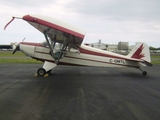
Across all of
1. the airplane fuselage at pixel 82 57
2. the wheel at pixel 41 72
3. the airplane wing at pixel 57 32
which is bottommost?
the wheel at pixel 41 72

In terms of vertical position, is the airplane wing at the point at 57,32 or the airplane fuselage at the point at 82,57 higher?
the airplane wing at the point at 57,32

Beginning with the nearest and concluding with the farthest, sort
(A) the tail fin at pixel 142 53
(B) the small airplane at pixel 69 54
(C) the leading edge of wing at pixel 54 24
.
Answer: (C) the leading edge of wing at pixel 54 24 → (B) the small airplane at pixel 69 54 → (A) the tail fin at pixel 142 53

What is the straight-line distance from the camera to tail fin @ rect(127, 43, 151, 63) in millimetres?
11672

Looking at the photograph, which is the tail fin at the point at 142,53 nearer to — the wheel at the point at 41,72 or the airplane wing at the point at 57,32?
the airplane wing at the point at 57,32

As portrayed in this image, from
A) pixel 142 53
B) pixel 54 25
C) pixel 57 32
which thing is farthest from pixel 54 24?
pixel 142 53

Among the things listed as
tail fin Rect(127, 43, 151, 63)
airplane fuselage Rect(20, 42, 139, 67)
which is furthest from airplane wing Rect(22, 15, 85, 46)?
tail fin Rect(127, 43, 151, 63)

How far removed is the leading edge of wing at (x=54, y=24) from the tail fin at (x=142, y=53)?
5043mm

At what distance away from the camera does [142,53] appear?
463 inches

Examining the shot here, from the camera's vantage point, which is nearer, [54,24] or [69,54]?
[54,24]

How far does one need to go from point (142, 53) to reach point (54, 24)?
694 centimetres

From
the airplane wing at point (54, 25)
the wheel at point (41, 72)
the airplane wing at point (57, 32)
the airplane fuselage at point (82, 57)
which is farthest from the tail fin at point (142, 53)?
the wheel at point (41, 72)

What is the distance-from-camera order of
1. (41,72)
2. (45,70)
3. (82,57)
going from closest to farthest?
(41,72) < (45,70) < (82,57)

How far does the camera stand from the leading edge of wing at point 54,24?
781 cm

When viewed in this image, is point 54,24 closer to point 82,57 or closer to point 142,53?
point 82,57
